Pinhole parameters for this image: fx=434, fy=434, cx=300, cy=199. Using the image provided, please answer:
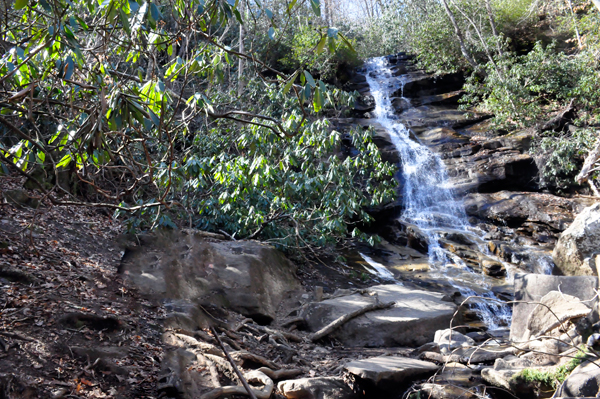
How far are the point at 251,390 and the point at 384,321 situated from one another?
345 centimetres

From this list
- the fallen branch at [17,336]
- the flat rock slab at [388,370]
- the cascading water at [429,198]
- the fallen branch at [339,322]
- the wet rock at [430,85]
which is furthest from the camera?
the wet rock at [430,85]

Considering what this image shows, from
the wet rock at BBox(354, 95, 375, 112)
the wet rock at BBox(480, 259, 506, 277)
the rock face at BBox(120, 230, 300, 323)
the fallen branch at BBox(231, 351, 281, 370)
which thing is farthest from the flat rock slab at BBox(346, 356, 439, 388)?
the wet rock at BBox(354, 95, 375, 112)

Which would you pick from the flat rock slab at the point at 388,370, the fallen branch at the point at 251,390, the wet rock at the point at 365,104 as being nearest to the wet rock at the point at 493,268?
the flat rock slab at the point at 388,370

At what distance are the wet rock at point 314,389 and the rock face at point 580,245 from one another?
6.51m

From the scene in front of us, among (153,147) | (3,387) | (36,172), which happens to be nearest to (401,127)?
(153,147)

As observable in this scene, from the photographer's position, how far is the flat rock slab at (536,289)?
5969 millimetres

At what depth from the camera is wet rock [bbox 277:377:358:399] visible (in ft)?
15.1

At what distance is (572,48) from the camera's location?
18.9m

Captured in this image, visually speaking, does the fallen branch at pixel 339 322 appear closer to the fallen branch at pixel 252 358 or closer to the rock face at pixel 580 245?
the fallen branch at pixel 252 358

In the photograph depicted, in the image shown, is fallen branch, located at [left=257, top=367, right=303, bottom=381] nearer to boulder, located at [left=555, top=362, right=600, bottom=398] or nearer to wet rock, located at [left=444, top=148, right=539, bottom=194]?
boulder, located at [left=555, top=362, right=600, bottom=398]

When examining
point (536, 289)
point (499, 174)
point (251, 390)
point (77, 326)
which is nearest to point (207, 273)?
point (77, 326)

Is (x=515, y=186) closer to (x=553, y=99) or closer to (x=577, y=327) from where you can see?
(x=553, y=99)

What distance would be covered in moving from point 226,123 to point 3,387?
31.4ft

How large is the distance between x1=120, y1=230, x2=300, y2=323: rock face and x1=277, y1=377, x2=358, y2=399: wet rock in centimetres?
178
